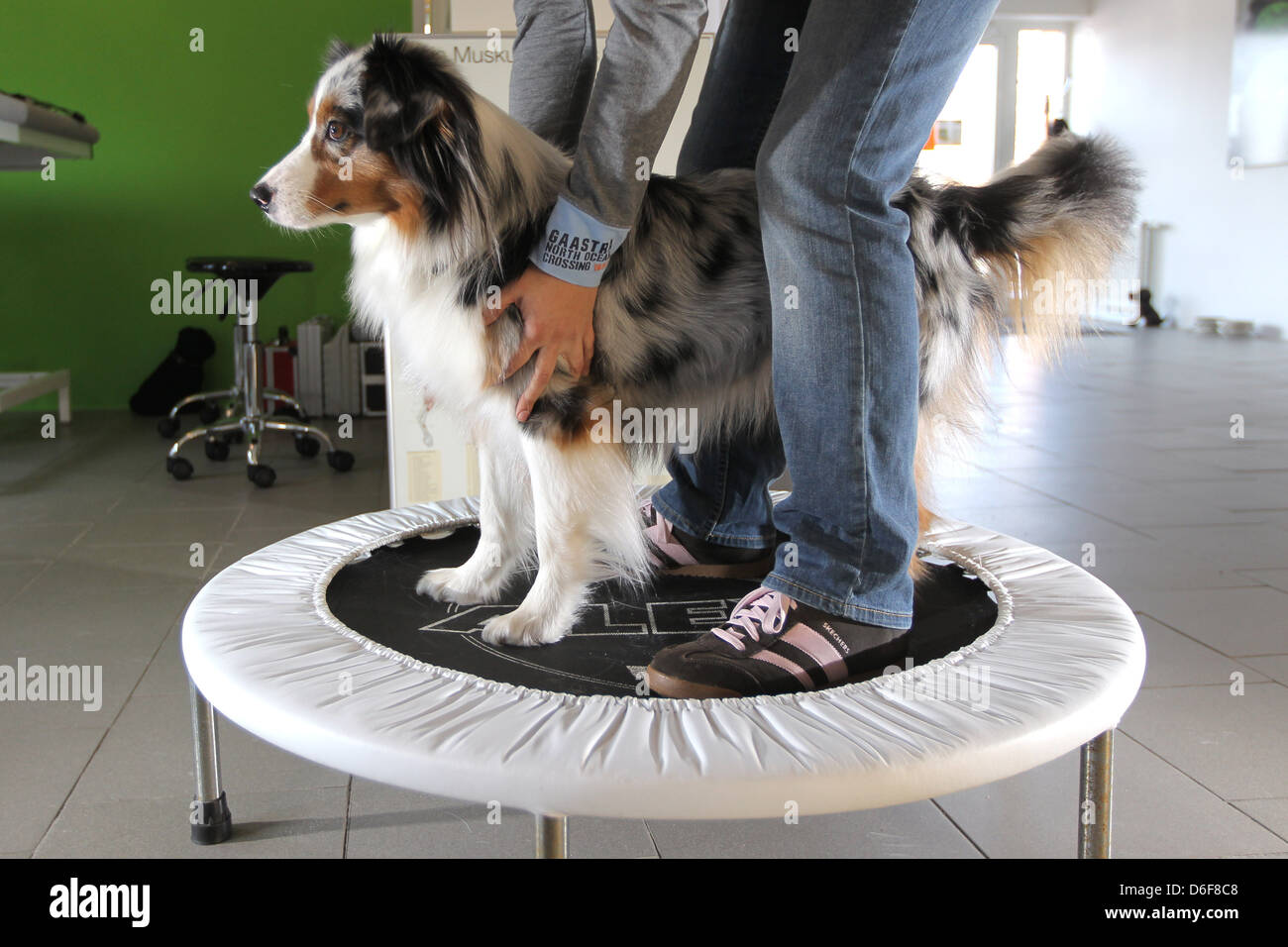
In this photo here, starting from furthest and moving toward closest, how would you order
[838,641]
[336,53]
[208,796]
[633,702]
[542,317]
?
[208,796], [336,53], [542,317], [838,641], [633,702]

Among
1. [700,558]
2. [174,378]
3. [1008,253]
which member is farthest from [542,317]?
[174,378]

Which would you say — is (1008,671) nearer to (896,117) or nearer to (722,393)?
(722,393)

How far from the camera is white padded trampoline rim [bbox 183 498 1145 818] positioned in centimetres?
114

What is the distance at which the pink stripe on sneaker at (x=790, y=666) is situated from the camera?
4.64 ft

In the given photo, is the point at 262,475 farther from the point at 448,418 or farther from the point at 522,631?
the point at 522,631

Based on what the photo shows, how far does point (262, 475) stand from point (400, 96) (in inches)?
126

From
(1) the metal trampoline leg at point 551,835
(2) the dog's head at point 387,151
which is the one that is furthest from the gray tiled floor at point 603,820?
(2) the dog's head at point 387,151

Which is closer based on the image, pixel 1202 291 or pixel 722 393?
pixel 722 393

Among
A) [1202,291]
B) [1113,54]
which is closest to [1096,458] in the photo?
[1202,291]

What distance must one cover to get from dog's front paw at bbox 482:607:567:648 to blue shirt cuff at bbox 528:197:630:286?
0.52 metres

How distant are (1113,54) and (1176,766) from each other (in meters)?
11.4

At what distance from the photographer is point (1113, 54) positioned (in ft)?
37.7

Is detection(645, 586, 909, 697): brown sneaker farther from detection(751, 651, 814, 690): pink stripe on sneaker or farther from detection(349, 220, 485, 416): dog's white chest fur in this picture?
detection(349, 220, 485, 416): dog's white chest fur

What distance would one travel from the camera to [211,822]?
1.80 metres
